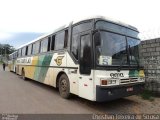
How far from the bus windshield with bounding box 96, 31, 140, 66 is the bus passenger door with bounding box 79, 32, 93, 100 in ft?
1.27

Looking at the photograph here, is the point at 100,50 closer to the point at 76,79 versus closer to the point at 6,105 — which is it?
the point at 76,79

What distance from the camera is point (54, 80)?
8516 millimetres

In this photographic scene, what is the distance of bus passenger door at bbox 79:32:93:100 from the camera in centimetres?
585

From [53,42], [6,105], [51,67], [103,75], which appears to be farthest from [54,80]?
[103,75]

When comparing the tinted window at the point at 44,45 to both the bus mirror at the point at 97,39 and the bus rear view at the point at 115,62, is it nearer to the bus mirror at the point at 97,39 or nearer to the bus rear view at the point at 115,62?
the bus rear view at the point at 115,62

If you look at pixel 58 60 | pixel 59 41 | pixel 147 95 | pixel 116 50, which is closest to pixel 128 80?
pixel 116 50

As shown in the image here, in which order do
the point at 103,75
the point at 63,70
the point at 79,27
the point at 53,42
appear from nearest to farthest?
1. the point at 103,75
2. the point at 79,27
3. the point at 63,70
4. the point at 53,42

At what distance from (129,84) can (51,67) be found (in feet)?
13.0

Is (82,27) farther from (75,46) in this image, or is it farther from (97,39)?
(97,39)

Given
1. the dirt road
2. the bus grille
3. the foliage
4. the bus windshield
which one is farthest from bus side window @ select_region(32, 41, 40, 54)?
the foliage

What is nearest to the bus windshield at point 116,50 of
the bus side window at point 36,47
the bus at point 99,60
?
the bus at point 99,60

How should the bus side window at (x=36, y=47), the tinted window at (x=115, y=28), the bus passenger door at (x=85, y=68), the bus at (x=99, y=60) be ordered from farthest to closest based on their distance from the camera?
the bus side window at (x=36, y=47) → the tinted window at (x=115, y=28) → the bus passenger door at (x=85, y=68) → the bus at (x=99, y=60)

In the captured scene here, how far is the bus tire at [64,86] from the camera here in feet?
24.1

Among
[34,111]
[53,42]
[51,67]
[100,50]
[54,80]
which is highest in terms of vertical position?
[53,42]
